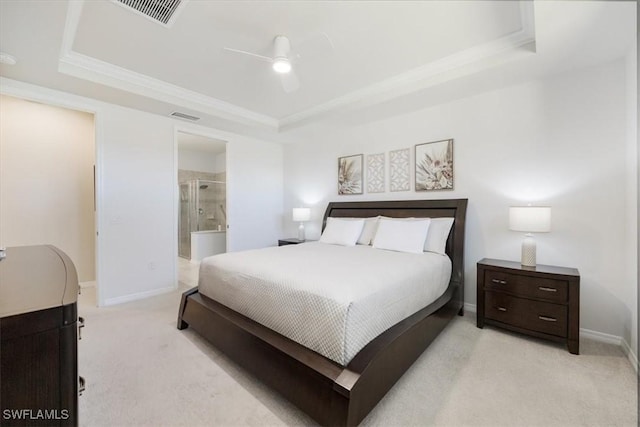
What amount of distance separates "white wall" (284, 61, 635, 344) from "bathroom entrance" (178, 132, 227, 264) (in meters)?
4.46

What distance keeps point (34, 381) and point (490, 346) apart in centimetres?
286

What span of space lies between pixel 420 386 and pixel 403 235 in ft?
5.25

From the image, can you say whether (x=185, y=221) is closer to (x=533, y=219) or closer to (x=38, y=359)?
(x=38, y=359)

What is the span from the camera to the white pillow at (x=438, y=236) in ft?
9.94

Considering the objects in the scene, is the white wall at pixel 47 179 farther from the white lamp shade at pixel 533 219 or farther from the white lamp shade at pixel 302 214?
the white lamp shade at pixel 533 219

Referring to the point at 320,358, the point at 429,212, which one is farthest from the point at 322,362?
the point at 429,212

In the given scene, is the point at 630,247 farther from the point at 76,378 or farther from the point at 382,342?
the point at 76,378

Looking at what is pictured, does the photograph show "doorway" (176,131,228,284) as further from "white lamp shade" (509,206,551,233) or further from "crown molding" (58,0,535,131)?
"white lamp shade" (509,206,551,233)

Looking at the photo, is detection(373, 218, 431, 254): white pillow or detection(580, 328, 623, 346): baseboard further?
detection(373, 218, 431, 254): white pillow

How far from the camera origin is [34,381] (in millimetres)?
792

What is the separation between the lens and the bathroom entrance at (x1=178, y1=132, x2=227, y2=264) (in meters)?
5.96

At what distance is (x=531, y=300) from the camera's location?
7.90ft

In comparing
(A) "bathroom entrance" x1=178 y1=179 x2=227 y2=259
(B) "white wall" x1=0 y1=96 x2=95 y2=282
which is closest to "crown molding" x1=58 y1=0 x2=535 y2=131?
(B) "white wall" x1=0 y1=96 x2=95 y2=282

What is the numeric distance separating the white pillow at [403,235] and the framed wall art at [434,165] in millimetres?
560
